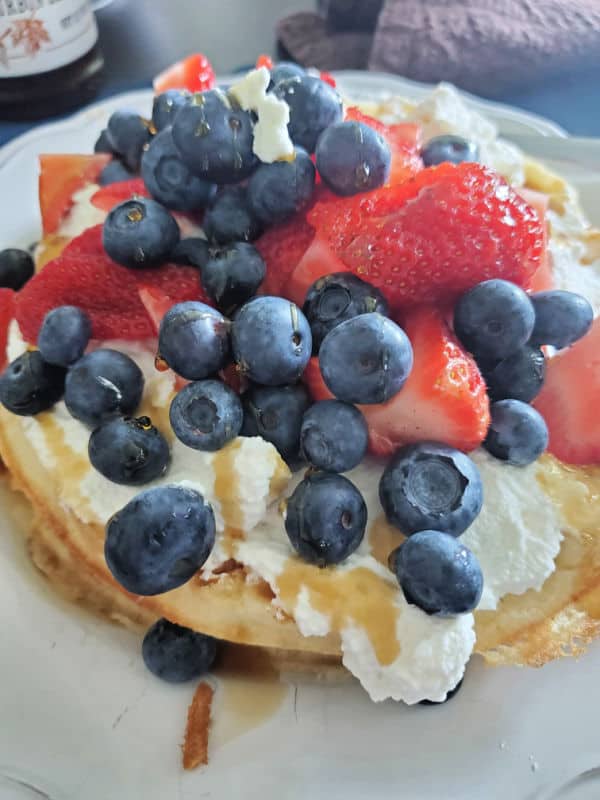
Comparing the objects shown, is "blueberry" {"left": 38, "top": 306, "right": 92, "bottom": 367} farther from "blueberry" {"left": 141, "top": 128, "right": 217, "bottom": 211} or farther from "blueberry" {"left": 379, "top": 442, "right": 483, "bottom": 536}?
"blueberry" {"left": 379, "top": 442, "right": 483, "bottom": 536}

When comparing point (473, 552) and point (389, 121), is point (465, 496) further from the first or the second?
point (389, 121)

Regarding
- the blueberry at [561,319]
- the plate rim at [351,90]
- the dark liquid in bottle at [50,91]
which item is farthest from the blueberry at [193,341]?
the dark liquid in bottle at [50,91]

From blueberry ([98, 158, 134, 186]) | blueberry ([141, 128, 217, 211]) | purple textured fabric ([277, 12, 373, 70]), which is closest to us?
blueberry ([141, 128, 217, 211])

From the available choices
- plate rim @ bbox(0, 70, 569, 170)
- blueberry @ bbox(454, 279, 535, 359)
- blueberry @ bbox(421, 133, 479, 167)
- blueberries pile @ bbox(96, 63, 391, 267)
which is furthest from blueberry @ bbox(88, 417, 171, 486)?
plate rim @ bbox(0, 70, 569, 170)

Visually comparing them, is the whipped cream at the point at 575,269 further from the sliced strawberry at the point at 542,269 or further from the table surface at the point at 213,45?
the table surface at the point at 213,45

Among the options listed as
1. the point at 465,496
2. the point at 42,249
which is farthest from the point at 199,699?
the point at 42,249
